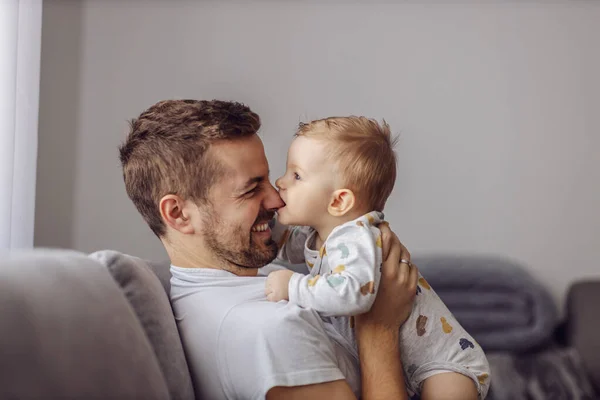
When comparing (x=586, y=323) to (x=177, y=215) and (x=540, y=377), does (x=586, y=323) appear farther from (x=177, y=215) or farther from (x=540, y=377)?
(x=177, y=215)

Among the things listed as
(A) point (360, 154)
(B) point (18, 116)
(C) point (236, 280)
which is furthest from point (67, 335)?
(B) point (18, 116)

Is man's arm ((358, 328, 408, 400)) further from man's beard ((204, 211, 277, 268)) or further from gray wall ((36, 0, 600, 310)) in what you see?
gray wall ((36, 0, 600, 310))

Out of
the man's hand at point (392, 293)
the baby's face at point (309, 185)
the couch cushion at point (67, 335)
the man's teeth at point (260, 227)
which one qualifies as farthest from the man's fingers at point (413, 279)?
the couch cushion at point (67, 335)

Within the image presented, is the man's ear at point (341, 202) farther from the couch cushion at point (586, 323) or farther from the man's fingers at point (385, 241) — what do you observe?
the couch cushion at point (586, 323)

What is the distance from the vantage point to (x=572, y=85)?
324cm

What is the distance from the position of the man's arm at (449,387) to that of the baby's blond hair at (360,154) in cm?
39

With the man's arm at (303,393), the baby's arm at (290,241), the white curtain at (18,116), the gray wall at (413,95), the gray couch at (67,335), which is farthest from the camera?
the gray wall at (413,95)

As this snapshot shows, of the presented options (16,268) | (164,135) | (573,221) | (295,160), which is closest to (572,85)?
(573,221)

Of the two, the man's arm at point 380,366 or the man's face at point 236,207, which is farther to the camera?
Result: the man's face at point 236,207

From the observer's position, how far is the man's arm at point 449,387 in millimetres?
1333

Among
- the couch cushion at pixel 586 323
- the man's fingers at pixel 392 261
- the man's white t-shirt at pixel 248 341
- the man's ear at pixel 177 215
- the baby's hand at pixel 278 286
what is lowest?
the couch cushion at pixel 586 323

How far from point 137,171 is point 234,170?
0.22m

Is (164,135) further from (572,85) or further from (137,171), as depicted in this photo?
(572,85)

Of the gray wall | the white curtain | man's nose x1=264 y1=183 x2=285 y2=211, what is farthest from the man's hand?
the gray wall
